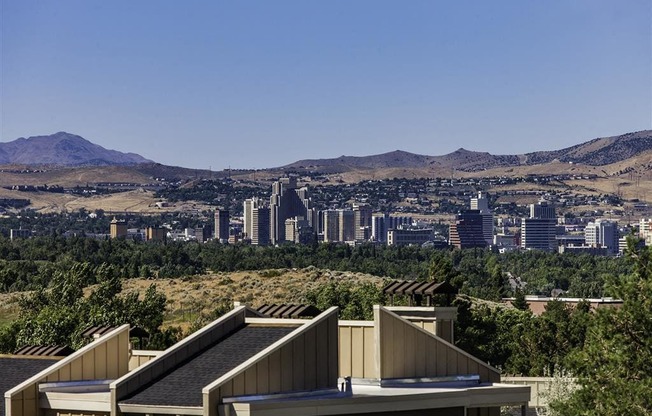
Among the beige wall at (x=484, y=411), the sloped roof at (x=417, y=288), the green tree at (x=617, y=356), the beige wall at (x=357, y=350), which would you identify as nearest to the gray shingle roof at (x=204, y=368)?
the beige wall at (x=357, y=350)

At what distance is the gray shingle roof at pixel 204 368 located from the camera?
20.8m

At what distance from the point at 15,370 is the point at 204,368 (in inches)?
168

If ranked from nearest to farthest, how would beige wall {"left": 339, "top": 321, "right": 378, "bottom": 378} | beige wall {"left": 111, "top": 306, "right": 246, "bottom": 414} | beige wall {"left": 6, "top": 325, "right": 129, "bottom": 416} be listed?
beige wall {"left": 111, "top": 306, "right": 246, "bottom": 414} < beige wall {"left": 6, "top": 325, "right": 129, "bottom": 416} < beige wall {"left": 339, "top": 321, "right": 378, "bottom": 378}

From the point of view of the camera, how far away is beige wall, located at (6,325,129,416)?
73.5 ft

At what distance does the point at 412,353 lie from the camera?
79.6 feet

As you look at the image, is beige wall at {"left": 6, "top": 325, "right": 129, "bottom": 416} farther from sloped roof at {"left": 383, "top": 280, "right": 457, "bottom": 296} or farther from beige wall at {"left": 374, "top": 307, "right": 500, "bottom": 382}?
sloped roof at {"left": 383, "top": 280, "right": 457, "bottom": 296}

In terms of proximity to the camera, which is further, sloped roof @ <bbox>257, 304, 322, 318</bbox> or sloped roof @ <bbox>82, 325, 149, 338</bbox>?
sloped roof @ <bbox>82, 325, 149, 338</bbox>

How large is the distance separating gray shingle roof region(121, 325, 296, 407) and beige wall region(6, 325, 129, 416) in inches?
82.5

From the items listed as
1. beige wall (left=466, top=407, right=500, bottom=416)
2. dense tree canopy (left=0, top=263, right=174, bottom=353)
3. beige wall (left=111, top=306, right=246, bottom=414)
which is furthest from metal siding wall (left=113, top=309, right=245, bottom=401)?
dense tree canopy (left=0, top=263, right=174, bottom=353)

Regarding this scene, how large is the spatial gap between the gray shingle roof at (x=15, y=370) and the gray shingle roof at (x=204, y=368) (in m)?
3.38

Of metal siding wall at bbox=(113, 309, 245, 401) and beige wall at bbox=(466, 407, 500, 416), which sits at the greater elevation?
metal siding wall at bbox=(113, 309, 245, 401)

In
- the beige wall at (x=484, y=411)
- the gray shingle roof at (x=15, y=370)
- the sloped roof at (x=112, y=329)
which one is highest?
the sloped roof at (x=112, y=329)

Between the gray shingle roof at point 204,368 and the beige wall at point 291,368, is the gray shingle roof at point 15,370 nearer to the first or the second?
the gray shingle roof at point 204,368

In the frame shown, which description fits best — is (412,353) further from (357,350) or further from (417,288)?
(417,288)
